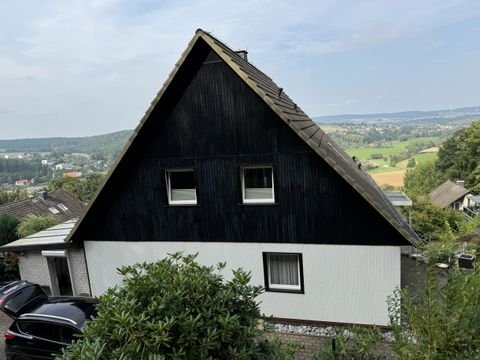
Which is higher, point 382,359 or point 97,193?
point 97,193

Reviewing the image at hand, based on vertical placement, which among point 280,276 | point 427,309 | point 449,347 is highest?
point 427,309

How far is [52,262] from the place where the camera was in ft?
43.3

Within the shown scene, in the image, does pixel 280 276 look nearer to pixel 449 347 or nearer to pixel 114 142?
pixel 449 347

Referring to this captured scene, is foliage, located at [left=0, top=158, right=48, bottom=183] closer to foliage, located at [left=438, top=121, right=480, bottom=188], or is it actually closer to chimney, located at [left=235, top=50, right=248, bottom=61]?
foliage, located at [left=438, top=121, right=480, bottom=188]

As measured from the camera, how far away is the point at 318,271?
9.84 m

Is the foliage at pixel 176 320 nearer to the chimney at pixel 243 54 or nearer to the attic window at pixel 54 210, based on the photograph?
the chimney at pixel 243 54

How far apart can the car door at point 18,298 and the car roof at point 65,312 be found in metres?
1.15

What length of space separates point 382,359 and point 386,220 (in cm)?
475

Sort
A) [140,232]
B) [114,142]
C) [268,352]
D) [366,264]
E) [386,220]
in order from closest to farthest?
[268,352], [386,220], [366,264], [140,232], [114,142]

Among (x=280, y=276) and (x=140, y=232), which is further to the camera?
(x=140, y=232)

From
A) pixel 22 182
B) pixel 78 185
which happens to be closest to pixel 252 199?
pixel 78 185

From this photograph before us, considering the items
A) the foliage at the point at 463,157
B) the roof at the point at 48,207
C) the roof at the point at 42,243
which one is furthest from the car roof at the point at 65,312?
the foliage at the point at 463,157

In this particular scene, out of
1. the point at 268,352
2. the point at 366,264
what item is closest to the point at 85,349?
the point at 268,352

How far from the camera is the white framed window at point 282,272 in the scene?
1020cm
